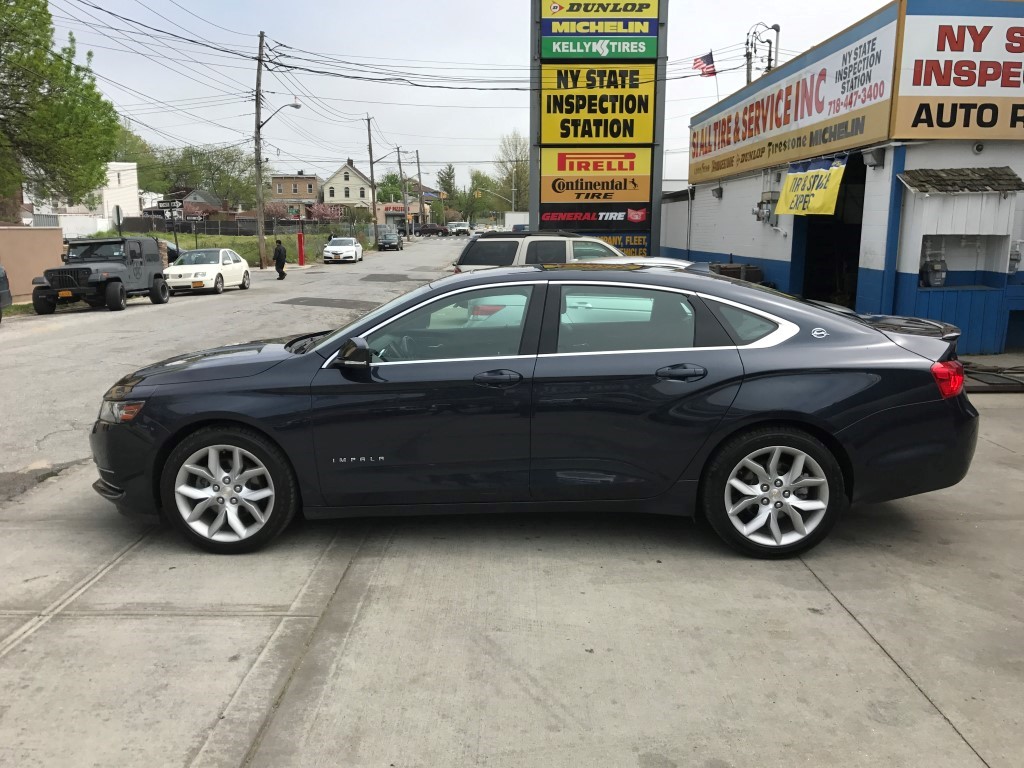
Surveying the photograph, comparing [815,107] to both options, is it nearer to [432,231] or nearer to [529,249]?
[529,249]

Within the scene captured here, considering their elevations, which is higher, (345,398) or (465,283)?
(465,283)

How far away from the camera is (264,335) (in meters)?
15.0

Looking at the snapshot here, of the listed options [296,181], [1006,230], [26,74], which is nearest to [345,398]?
[1006,230]

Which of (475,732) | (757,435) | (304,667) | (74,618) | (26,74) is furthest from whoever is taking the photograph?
(26,74)

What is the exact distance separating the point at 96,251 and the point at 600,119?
13044mm

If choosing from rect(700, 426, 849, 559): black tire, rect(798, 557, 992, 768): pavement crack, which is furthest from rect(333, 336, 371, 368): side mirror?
rect(798, 557, 992, 768): pavement crack

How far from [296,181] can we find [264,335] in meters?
129

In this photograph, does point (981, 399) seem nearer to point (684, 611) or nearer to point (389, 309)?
point (684, 611)

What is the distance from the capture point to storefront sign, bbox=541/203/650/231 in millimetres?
18688

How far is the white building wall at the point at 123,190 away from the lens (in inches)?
3162

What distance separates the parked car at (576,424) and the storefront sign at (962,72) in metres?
7.04

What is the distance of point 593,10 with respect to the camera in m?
17.9

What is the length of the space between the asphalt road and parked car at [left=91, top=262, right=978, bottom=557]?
35cm

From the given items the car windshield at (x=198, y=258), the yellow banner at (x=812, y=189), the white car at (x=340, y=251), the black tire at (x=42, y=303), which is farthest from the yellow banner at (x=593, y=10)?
the white car at (x=340, y=251)
